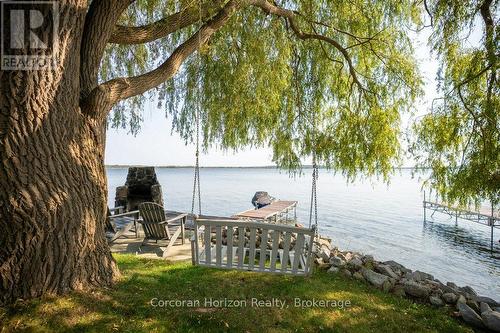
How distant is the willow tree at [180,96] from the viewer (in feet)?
9.75

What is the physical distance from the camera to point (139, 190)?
430 inches

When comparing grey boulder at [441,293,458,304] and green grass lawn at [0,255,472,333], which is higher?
green grass lawn at [0,255,472,333]

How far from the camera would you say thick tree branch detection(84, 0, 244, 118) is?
3533 millimetres

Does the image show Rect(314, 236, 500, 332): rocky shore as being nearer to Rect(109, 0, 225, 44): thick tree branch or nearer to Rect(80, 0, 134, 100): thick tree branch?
Rect(109, 0, 225, 44): thick tree branch

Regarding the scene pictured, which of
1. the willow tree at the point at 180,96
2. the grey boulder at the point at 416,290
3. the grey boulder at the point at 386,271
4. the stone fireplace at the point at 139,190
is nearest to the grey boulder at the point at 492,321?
the grey boulder at the point at 416,290

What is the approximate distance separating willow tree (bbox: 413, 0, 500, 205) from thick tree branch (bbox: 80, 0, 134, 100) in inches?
175

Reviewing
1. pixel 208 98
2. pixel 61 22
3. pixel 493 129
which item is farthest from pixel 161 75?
pixel 493 129

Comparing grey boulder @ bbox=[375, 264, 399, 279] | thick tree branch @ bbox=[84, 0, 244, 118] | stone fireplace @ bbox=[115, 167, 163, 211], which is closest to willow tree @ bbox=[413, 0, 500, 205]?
grey boulder @ bbox=[375, 264, 399, 279]

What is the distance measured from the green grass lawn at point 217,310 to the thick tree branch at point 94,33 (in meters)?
2.16

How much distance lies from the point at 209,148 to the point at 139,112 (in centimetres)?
158

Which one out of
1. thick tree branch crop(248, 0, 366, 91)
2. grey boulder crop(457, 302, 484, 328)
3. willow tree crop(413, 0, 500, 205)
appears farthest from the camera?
thick tree branch crop(248, 0, 366, 91)

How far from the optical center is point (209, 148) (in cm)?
699

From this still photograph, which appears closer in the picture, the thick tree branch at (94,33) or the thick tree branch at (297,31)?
the thick tree branch at (94,33)

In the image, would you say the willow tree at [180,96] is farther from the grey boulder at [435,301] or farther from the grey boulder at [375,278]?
the grey boulder at [435,301]
